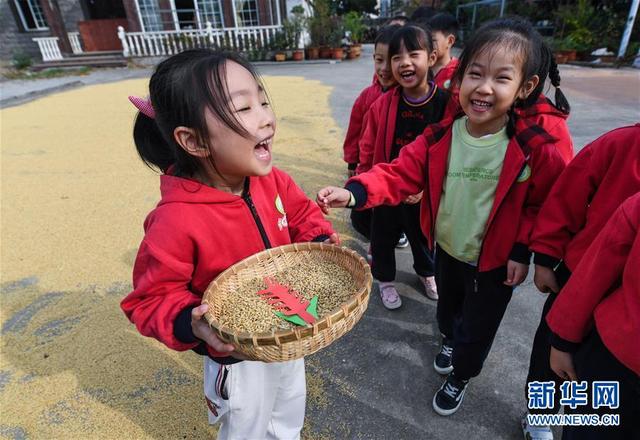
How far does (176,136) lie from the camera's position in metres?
1.11

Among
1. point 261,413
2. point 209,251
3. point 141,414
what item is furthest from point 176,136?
point 141,414

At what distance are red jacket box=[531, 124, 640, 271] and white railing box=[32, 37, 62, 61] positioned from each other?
18.0 meters

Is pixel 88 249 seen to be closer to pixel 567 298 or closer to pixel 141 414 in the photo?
pixel 141 414

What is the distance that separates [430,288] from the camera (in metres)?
2.51

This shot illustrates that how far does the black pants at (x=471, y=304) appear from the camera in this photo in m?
1.58

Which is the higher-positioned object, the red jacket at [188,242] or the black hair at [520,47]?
the black hair at [520,47]

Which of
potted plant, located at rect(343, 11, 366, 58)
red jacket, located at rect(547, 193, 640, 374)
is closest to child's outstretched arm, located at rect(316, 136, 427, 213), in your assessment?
red jacket, located at rect(547, 193, 640, 374)

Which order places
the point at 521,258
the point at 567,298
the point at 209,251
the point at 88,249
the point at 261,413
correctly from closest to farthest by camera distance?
1. the point at 567,298
2. the point at 209,251
3. the point at 261,413
4. the point at 521,258
5. the point at 88,249

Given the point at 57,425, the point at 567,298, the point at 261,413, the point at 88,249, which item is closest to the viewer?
the point at 567,298

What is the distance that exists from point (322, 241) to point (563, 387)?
Result: 999 mm

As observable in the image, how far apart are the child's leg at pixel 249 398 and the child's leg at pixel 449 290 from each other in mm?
915

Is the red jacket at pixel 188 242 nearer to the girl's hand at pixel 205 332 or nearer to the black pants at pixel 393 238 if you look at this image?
the girl's hand at pixel 205 332

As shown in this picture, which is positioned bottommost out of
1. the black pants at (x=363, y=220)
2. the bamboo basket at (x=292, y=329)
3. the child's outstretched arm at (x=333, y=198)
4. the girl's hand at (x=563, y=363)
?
the black pants at (x=363, y=220)

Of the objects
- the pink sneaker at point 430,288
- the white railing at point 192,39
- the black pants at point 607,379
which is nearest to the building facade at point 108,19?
the white railing at point 192,39
